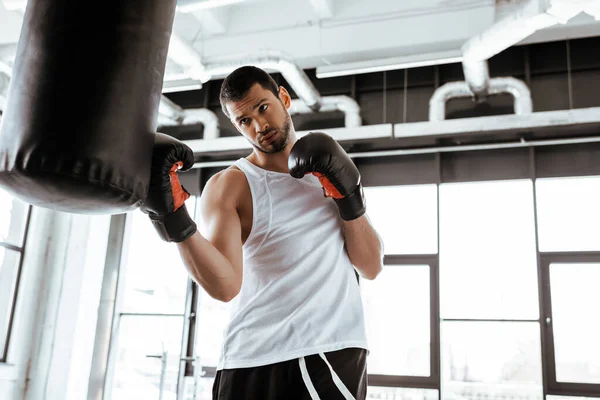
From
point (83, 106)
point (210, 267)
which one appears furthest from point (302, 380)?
point (83, 106)

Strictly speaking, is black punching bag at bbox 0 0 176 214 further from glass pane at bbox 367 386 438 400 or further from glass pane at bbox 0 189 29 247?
glass pane at bbox 0 189 29 247

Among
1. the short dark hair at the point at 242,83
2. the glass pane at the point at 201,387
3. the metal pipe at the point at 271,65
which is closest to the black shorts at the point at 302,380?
the short dark hair at the point at 242,83

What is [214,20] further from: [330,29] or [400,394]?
[400,394]

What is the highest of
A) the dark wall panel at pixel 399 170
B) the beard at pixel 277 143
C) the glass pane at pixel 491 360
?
the dark wall panel at pixel 399 170

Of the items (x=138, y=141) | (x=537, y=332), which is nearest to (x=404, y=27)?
(x=537, y=332)

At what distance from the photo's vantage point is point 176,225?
1.29 m

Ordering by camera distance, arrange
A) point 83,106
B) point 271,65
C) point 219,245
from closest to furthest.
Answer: point 83,106
point 219,245
point 271,65

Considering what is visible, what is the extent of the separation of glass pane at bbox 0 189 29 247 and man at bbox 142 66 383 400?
457 cm

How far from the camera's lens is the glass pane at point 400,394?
5.09 metres

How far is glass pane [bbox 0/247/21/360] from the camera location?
17.8 feet

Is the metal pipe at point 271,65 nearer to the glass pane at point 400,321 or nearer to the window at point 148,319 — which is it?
the window at point 148,319

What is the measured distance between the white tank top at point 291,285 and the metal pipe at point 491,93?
3840 millimetres

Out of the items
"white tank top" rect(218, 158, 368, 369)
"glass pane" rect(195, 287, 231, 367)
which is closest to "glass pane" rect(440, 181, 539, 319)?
"glass pane" rect(195, 287, 231, 367)

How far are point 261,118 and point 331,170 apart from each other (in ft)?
0.90
